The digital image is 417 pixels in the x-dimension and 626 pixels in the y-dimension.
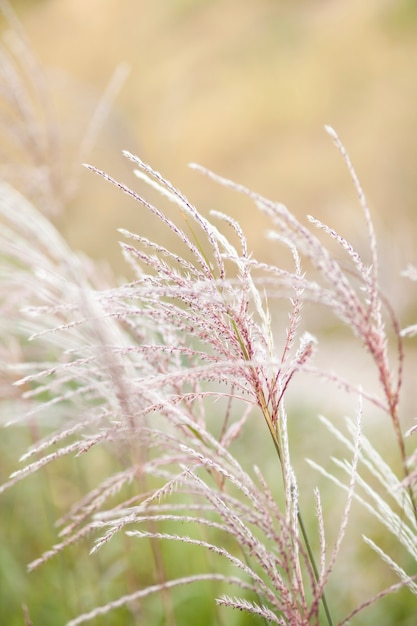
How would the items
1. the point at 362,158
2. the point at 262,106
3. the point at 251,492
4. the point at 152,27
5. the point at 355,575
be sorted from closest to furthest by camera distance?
the point at 251,492
the point at 355,575
the point at 362,158
the point at 262,106
the point at 152,27

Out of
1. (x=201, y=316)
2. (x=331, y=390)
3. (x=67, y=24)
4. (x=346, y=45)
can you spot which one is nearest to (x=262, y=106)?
(x=346, y=45)

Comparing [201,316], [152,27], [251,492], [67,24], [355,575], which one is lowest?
[355,575]

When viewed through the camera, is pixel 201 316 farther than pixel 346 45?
No

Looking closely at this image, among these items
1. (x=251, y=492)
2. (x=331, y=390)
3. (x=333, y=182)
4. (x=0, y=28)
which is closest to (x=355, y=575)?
(x=251, y=492)

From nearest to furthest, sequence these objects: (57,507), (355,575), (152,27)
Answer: (355,575)
(57,507)
(152,27)

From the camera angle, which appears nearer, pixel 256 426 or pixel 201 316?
pixel 201 316

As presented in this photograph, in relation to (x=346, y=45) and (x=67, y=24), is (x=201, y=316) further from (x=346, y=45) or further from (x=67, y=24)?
(x=67, y=24)

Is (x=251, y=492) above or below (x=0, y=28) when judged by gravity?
below

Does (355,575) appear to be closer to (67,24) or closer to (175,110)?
(175,110)

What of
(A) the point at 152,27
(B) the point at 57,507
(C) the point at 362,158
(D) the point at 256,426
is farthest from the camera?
(A) the point at 152,27
